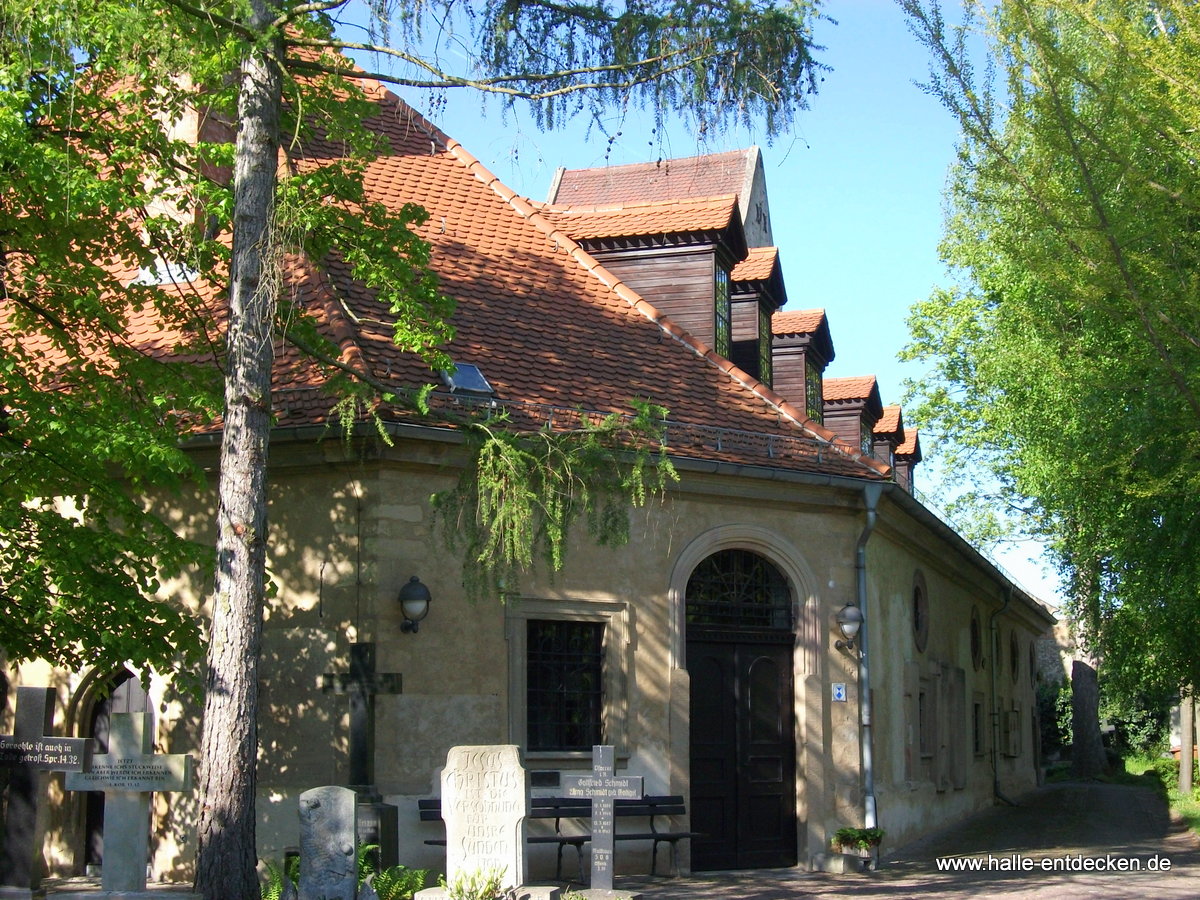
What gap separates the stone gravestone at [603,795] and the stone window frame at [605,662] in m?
2.13

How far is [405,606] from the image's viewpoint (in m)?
12.5

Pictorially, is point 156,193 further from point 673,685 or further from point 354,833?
point 673,685

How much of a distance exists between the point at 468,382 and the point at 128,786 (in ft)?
16.6

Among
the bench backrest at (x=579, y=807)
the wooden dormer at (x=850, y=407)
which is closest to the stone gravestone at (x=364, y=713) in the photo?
the bench backrest at (x=579, y=807)

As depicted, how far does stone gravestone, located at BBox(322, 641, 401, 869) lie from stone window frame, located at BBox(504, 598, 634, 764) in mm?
1652

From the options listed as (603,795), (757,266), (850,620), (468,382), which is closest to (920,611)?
(850,620)

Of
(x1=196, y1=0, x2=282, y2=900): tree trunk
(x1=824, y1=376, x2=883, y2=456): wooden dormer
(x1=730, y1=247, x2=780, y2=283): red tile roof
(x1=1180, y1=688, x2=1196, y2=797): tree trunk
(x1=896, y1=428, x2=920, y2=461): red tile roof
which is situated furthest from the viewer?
(x1=896, y1=428, x2=920, y2=461): red tile roof

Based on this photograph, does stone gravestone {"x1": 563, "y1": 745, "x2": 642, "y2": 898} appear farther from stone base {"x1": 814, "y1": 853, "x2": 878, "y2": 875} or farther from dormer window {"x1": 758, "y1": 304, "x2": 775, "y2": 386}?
dormer window {"x1": 758, "y1": 304, "x2": 775, "y2": 386}

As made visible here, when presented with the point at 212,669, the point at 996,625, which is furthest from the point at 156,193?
the point at 996,625

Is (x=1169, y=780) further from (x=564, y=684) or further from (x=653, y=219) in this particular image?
(x=564, y=684)

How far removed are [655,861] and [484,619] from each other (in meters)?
2.96

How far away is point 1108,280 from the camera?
11359 millimetres

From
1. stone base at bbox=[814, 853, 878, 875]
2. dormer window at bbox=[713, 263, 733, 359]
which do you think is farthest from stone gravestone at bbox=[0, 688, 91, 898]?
dormer window at bbox=[713, 263, 733, 359]

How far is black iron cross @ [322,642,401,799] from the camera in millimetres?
11883
